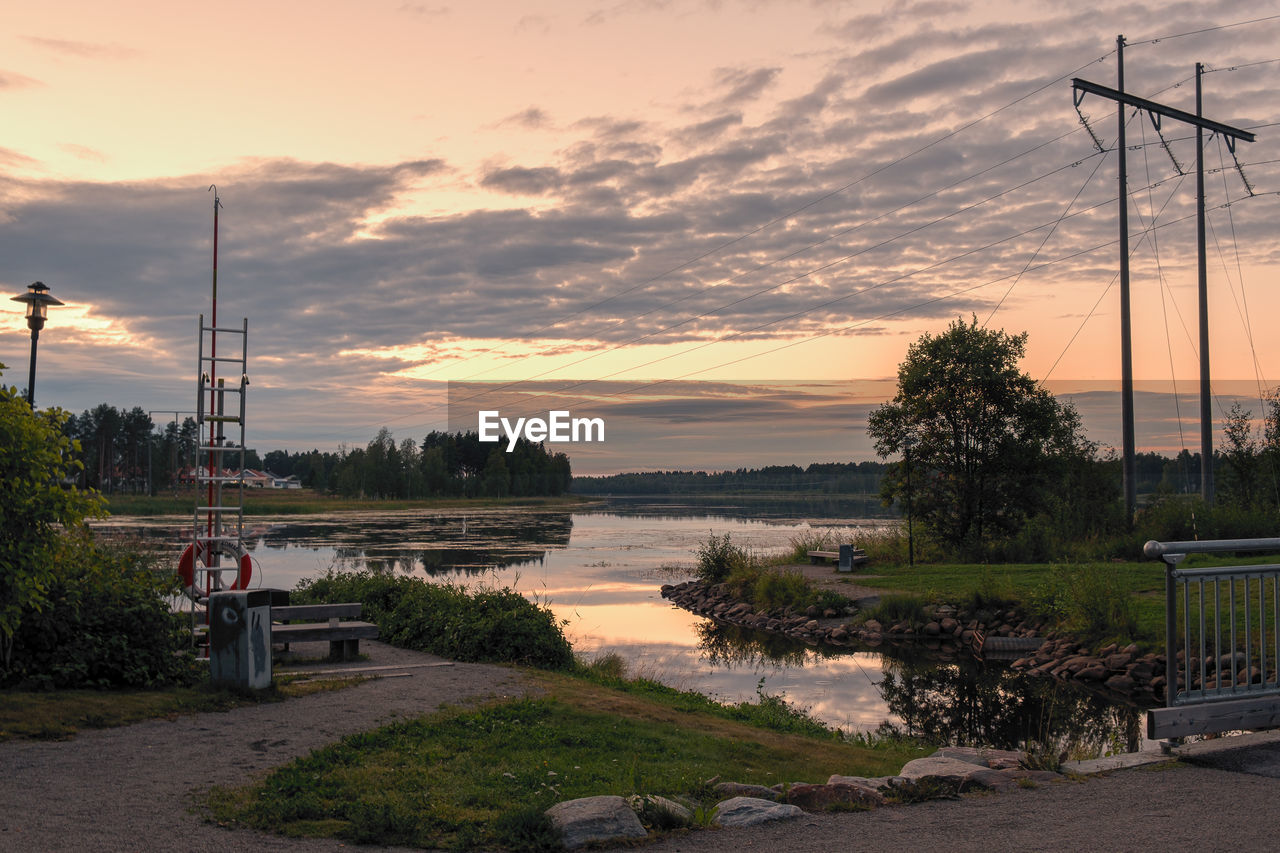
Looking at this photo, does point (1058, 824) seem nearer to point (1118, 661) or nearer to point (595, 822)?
point (595, 822)

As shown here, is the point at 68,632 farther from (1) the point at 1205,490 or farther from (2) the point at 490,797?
(1) the point at 1205,490

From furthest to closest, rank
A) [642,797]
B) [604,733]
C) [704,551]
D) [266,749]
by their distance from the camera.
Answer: [704,551], [604,733], [266,749], [642,797]

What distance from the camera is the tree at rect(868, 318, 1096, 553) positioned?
108 feet

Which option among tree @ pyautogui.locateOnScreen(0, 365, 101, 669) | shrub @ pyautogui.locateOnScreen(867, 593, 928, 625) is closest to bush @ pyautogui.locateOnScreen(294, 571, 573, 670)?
tree @ pyautogui.locateOnScreen(0, 365, 101, 669)

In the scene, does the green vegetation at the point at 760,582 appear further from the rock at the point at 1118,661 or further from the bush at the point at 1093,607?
the rock at the point at 1118,661

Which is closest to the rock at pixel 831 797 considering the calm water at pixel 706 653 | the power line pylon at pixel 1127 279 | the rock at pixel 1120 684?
the calm water at pixel 706 653

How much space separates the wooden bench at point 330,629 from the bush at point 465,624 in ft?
3.24

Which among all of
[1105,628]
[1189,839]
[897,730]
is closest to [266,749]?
[1189,839]

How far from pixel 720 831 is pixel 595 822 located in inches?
30.6

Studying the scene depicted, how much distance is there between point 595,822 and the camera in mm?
5695

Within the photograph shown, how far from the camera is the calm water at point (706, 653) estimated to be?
1427cm

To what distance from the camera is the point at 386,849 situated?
5539 mm

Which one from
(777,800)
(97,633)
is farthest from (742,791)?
(97,633)

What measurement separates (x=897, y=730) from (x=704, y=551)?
19.9 m
